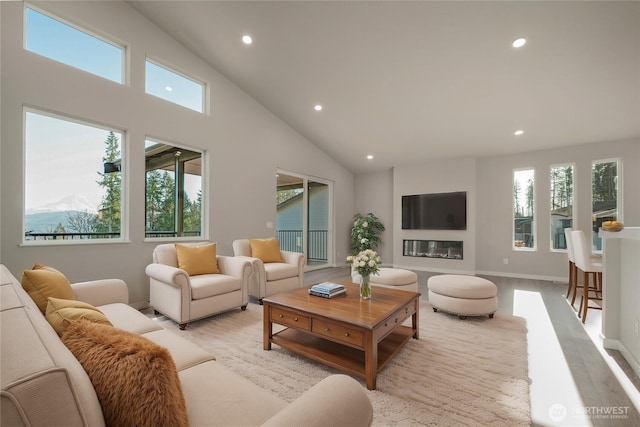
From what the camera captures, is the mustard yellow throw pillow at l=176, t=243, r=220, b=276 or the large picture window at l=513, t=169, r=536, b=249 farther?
the large picture window at l=513, t=169, r=536, b=249

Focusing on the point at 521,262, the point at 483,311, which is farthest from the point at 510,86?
the point at 521,262

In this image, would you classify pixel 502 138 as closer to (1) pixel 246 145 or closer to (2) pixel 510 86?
(2) pixel 510 86

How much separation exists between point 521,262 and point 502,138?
2.46 meters

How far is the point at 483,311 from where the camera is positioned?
303 cm

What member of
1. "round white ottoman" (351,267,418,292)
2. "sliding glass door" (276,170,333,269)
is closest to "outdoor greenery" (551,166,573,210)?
"round white ottoman" (351,267,418,292)

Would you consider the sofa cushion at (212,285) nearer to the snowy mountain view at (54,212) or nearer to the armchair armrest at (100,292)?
the armchair armrest at (100,292)

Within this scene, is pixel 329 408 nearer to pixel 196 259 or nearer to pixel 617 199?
pixel 196 259

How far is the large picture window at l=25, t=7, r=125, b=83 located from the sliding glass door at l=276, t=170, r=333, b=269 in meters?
3.00

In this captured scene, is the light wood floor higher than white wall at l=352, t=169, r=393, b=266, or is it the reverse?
white wall at l=352, t=169, r=393, b=266

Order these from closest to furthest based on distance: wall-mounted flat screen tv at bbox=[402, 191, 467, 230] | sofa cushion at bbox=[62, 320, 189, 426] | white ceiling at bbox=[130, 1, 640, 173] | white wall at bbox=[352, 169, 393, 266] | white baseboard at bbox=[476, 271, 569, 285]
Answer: sofa cushion at bbox=[62, 320, 189, 426] < white ceiling at bbox=[130, 1, 640, 173] < white baseboard at bbox=[476, 271, 569, 285] < wall-mounted flat screen tv at bbox=[402, 191, 467, 230] < white wall at bbox=[352, 169, 393, 266]

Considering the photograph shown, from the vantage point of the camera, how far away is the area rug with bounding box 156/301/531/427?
165 cm

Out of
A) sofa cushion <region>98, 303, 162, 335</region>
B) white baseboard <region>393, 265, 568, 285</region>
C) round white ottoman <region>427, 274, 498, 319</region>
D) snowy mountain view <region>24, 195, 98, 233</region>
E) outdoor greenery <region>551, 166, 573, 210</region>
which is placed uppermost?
outdoor greenery <region>551, 166, 573, 210</region>

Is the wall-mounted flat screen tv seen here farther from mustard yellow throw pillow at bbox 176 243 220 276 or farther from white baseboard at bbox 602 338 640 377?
mustard yellow throw pillow at bbox 176 243 220 276

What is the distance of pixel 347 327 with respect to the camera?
1958 millimetres
